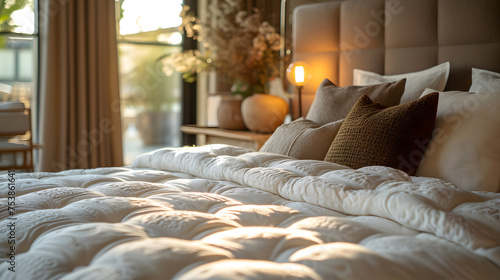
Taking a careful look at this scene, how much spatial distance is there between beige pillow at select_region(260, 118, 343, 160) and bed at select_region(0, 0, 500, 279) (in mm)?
290

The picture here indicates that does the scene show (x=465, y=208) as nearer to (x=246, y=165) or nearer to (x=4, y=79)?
(x=246, y=165)

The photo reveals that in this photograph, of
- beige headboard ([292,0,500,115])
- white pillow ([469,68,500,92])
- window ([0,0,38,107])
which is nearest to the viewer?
white pillow ([469,68,500,92])

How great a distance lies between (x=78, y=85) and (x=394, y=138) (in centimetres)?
295

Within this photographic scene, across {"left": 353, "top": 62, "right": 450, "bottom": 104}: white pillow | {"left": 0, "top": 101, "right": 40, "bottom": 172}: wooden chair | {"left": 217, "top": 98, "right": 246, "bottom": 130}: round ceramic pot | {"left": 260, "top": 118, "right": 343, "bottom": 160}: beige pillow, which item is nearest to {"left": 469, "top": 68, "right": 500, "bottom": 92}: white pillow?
{"left": 353, "top": 62, "right": 450, "bottom": 104}: white pillow

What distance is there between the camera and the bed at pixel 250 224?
840 mm

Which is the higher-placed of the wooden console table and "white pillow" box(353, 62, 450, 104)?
"white pillow" box(353, 62, 450, 104)

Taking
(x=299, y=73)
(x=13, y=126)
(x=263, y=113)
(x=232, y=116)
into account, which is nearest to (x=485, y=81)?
(x=299, y=73)

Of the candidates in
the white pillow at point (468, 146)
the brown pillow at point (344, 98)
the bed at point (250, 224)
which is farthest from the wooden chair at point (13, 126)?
the white pillow at point (468, 146)

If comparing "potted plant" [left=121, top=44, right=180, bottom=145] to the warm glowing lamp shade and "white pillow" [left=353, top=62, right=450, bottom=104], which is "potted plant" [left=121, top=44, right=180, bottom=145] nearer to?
the warm glowing lamp shade

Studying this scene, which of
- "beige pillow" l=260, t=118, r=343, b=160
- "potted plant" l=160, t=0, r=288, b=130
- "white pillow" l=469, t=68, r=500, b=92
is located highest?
"potted plant" l=160, t=0, r=288, b=130

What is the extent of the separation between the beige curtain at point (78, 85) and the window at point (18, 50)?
12cm

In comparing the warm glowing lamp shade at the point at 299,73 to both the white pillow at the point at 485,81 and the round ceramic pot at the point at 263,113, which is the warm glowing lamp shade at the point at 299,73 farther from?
the white pillow at the point at 485,81

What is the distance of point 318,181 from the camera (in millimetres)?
1352

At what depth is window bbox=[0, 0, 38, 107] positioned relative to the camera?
3.84 meters
